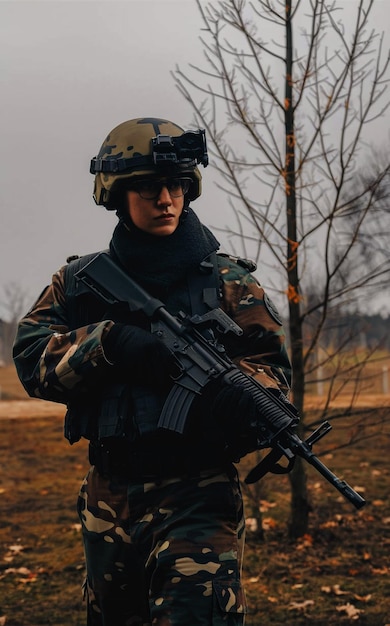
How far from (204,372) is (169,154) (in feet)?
2.41

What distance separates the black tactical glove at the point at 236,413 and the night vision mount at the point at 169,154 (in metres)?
0.79

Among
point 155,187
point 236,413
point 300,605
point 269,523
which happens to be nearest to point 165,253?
point 155,187

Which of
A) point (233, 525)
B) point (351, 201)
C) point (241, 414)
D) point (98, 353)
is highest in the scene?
point (351, 201)

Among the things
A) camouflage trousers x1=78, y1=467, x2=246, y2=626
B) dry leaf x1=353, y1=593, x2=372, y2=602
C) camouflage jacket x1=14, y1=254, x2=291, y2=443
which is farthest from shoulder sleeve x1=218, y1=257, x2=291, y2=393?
dry leaf x1=353, y1=593, x2=372, y2=602

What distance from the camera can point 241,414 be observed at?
2.78 meters

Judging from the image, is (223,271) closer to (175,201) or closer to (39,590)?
(175,201)

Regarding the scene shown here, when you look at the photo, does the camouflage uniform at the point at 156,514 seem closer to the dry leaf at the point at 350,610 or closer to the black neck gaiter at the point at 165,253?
the black neck gaiter at the point at 165,253

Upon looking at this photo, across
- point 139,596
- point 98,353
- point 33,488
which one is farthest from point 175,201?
point 33,488

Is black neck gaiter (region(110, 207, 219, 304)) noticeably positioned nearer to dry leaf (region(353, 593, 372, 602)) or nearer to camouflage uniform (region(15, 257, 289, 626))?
camouflage uniform (region(15, 257, 289, 626))

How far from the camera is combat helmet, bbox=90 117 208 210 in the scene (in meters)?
3.03

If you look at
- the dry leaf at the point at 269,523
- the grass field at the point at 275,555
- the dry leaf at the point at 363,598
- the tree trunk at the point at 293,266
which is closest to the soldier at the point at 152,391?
the grass field at the point at 275,555

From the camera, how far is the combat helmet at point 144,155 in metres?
3.03

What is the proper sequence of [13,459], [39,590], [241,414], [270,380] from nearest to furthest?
[241,414], [270,380], [39,590], [13,459]

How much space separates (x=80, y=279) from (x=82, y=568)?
3649mm
